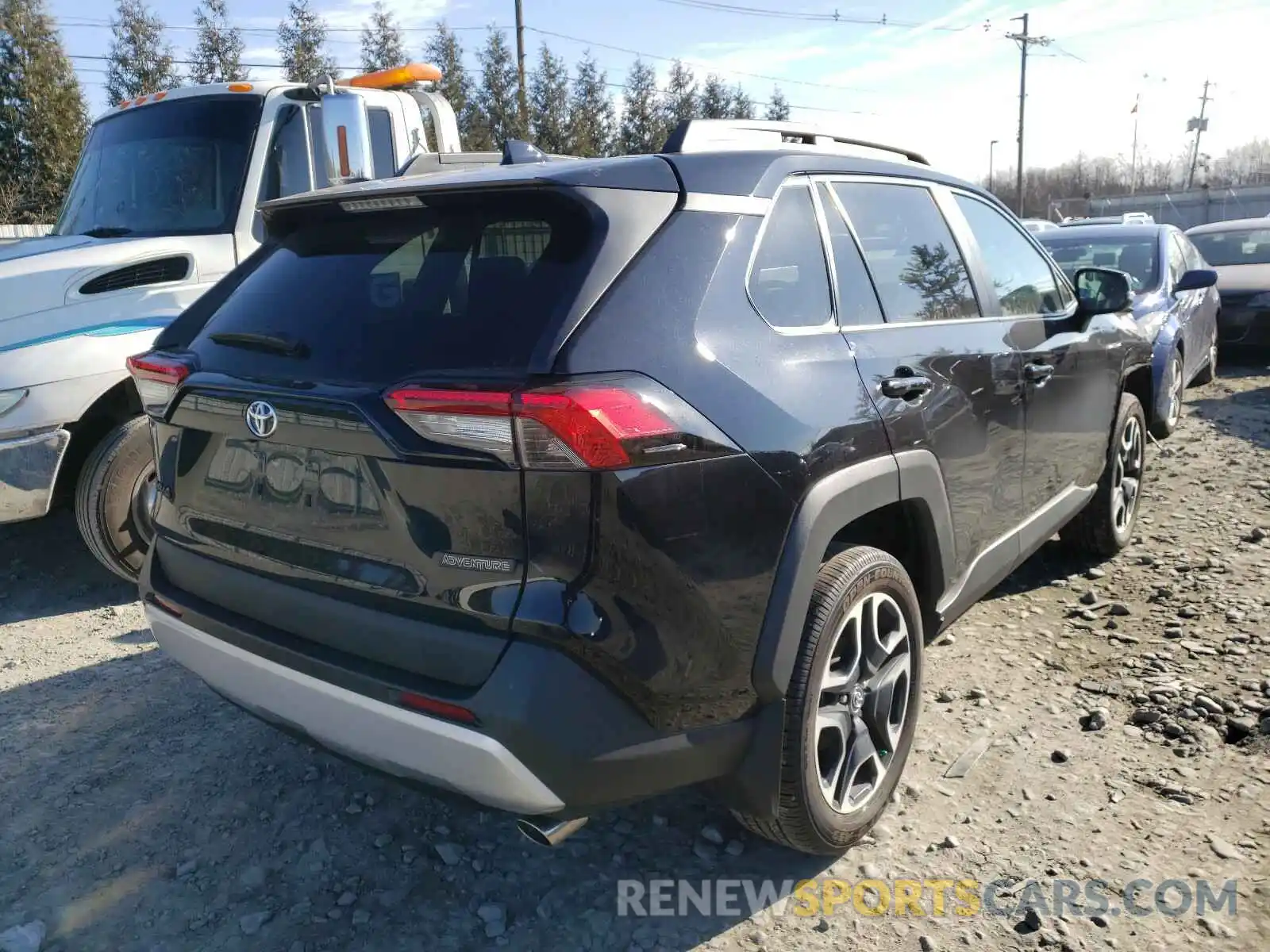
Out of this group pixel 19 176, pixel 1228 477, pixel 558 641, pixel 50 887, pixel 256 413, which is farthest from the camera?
pixel 19 176

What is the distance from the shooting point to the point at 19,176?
761 inches

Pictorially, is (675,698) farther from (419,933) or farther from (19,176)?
(19,176)

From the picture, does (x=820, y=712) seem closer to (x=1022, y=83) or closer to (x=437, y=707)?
(x=437, y=707)

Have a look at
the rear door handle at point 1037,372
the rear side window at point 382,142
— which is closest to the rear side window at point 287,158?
the rear side window at point 382,142

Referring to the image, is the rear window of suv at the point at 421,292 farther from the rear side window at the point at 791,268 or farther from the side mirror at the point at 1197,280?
the side mirror at the point at 1197,280

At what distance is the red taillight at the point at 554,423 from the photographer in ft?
6.12

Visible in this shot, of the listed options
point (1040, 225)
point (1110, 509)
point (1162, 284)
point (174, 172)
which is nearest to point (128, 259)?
point (174, 172)

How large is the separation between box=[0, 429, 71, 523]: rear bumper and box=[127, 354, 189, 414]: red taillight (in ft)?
5.58

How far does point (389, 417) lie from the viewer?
198cm

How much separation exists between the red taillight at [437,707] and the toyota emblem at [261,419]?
0.70 m

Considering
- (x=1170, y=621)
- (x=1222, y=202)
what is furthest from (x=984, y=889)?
(x=1222, y=202)

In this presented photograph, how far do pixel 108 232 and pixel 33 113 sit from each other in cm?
1796

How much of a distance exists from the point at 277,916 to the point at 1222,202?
2129 inches

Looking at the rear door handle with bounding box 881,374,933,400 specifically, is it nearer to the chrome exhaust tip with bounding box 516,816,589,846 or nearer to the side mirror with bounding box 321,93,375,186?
the chrome exhaust tip with bounding box 516,816,589,846
